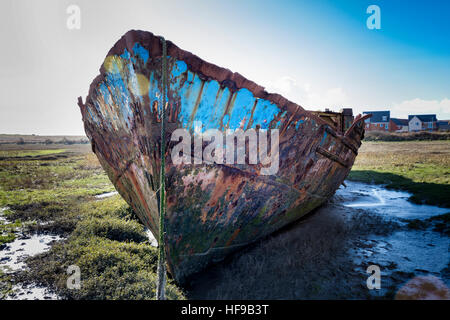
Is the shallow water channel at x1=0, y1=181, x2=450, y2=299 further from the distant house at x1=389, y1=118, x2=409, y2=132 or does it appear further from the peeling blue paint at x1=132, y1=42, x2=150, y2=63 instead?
the distant house at x1=389, y1=118, x2=409, y2=132

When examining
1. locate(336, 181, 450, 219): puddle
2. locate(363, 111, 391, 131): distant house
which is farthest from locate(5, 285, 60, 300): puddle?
→ locate(363, 111, 391, 131): distant house

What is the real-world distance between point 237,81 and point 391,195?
7.66 metres

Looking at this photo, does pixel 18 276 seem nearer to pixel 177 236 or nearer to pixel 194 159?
pixel 177 236

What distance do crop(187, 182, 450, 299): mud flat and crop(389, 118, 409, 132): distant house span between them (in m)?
53.9

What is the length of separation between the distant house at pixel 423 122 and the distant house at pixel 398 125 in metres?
1.02

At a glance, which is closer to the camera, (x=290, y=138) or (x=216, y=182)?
(x=216, y=182)

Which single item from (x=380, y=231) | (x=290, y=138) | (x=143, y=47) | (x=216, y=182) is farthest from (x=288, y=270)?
(x=143, y=47)

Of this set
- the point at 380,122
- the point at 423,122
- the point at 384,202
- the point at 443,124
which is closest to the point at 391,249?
the point at 384,202

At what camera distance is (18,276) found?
3350 millimetres

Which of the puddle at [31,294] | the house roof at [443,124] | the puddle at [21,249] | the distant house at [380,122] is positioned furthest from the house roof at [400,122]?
the puddle at [31,294]

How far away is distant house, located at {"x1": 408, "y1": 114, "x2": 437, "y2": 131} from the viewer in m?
46.8

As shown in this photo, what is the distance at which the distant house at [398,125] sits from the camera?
48.9 metres

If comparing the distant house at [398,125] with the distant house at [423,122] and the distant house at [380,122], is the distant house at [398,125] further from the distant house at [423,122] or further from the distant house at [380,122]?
the distant house at [423,122]

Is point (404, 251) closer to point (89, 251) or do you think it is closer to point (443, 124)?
point (89, 251)
